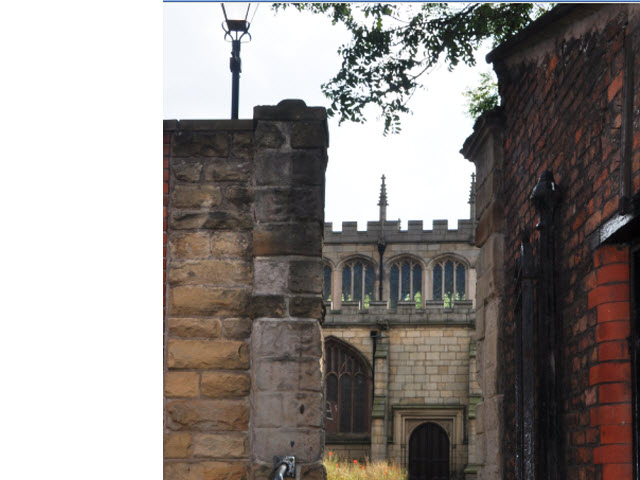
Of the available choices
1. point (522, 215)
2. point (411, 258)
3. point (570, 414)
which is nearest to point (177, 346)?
point (570, 414)

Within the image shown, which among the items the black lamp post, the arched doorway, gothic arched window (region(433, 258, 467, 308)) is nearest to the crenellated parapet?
gothic arched window (region(433, 258, 467, 308))

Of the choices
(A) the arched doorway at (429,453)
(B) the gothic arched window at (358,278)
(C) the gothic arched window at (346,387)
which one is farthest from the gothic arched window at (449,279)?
(A) the arched doorway at (429,453)

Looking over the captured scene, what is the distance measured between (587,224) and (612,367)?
2.68 feet

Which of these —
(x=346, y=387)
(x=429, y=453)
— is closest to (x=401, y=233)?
(x=346, y=387)

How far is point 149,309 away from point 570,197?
→ 8.05 feet

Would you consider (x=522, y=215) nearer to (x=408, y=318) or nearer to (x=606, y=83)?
(x=606, y=83)

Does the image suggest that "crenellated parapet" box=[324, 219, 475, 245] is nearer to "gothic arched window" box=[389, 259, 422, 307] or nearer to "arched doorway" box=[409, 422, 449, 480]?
"gothic arched window" box=[389, 259, 422, 307]

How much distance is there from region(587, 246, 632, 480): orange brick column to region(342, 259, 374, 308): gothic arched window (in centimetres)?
3123

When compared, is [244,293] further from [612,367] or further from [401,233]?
[401,233]

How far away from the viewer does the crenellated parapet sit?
35500 mm

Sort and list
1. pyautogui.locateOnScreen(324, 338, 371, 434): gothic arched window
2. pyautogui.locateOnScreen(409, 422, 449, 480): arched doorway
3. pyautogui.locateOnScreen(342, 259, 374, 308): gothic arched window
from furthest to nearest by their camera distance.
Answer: pyautogui.locateOnScreen(342, 259, 374, 308): gothic arched window, pyautogui.locateOnScreen(324, 338, 371, 434): gothic arched window, pyautogui.locateOnScreen(409, 422, 449, 480): arched doorway

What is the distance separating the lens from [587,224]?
15.4ft

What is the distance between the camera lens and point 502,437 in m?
6.61

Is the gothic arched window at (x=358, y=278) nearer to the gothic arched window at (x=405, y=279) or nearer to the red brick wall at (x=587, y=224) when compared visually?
the gothic arched window at (x=405, y=279)
